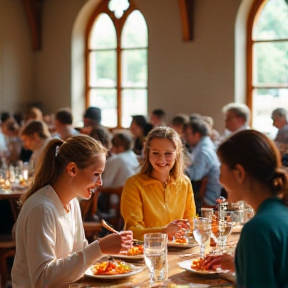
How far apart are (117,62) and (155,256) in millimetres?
8576

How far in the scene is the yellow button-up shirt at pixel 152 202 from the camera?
144 inches

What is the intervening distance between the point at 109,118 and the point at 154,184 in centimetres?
730

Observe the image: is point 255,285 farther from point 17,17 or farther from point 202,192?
point 17,17

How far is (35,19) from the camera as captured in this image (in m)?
11.5

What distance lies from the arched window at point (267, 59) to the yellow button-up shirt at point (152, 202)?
5.55 metres

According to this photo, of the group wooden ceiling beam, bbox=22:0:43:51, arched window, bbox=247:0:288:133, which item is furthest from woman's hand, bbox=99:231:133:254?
wooden ceiling beam, bbox=22:0:43:51

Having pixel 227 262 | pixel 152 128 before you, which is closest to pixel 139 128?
pixel 152 128

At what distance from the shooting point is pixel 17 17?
11406 millimetres

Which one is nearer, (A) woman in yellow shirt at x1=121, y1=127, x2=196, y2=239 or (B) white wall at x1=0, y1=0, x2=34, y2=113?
(A) woman in yellow shirt at x1=121, y1=127, x2=196, y2=239

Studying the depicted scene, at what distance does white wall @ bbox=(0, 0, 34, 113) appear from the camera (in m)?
11.3

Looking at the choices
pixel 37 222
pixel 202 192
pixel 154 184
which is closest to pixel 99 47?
pixel 202 192

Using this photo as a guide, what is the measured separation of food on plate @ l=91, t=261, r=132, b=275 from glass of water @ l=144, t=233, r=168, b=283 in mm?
135

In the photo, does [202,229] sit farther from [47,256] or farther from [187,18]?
[187,18]

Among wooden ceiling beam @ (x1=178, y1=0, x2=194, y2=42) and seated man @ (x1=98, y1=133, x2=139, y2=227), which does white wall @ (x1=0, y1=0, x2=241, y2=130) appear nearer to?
wooden ceiling beam @ (x1=178, y1=0, x2=194, y2=42)
